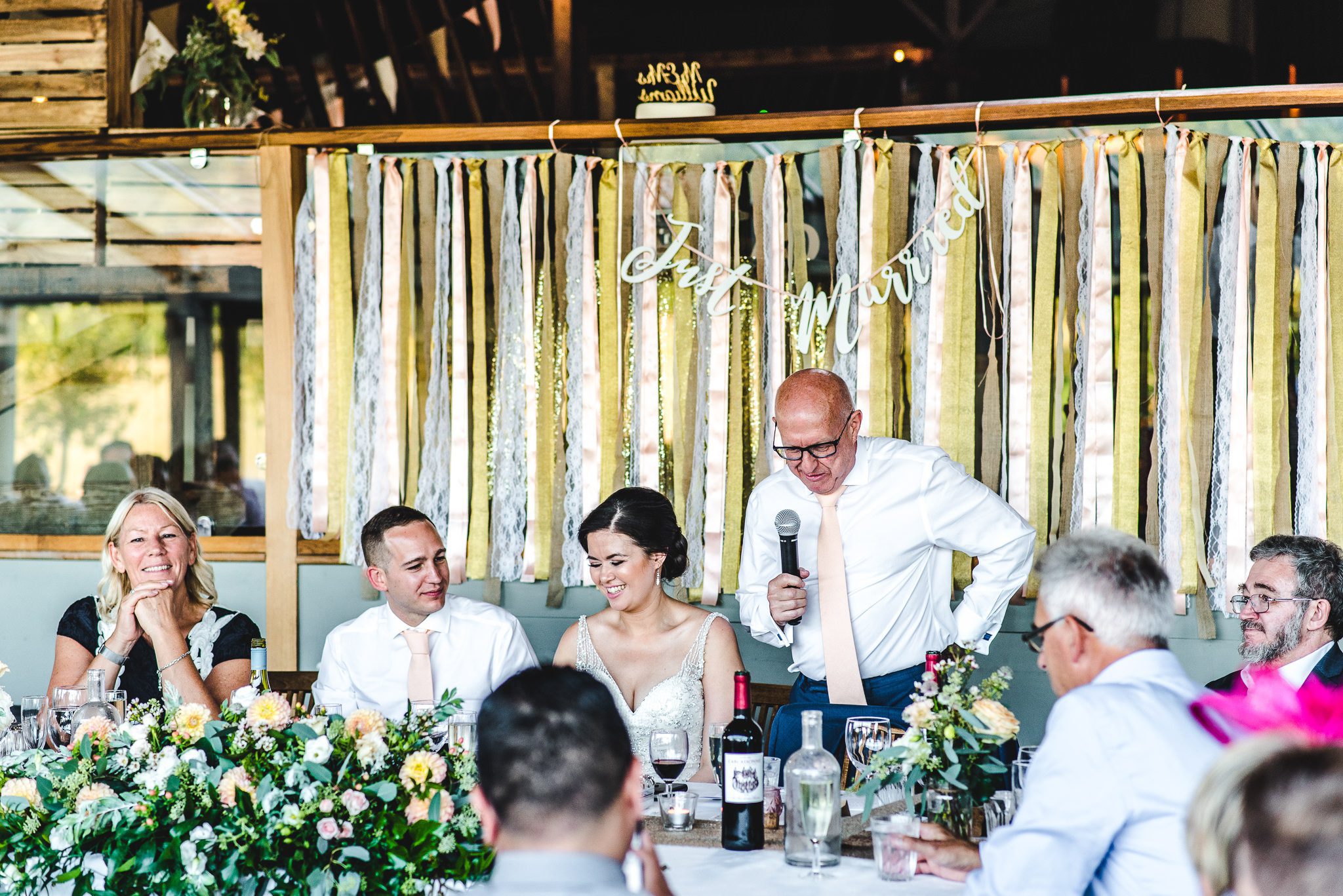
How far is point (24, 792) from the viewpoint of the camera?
210 cm

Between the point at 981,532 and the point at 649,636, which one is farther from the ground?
the point at 981,532

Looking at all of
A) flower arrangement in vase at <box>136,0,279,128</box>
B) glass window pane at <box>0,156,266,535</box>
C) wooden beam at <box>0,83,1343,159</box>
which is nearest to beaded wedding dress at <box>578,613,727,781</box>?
wooden beam at <box>0,83,1343,159</box>

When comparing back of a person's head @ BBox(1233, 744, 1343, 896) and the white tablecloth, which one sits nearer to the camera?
back of a person's head @ BBox(1233, 744, 1343, 896)

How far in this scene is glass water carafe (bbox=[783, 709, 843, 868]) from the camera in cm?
221

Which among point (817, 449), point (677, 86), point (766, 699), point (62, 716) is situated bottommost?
point (766, 699)

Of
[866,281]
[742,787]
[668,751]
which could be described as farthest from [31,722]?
[866,281]

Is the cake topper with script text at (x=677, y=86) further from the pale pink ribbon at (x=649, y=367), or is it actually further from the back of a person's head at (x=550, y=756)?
the back of a person's head at (x=550, y=756)

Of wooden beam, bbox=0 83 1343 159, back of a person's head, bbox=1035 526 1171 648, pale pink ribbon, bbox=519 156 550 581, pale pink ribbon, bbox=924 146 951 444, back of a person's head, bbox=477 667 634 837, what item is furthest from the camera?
pale pink ribbon, bbox=519 156 550 581

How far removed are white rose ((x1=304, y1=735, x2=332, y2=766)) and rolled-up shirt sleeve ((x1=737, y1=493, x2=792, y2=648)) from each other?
166 cm

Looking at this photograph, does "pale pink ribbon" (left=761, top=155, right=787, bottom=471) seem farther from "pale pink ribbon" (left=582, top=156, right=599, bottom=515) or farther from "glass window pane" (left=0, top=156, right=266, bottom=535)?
"glass window pane" (left=0, top=156, right=266, bottom=535)

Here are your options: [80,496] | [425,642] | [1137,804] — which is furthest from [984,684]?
[80,496]

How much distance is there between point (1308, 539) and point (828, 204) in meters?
1.79

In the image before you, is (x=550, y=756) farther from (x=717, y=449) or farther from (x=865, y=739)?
(x=717, y=449)

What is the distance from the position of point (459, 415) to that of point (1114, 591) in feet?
9.02
